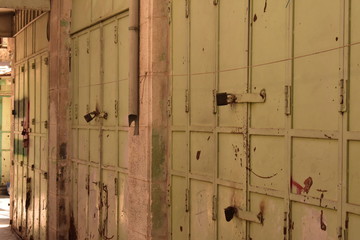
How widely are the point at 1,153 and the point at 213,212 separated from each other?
1446 cm

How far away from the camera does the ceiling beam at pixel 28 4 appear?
847cm

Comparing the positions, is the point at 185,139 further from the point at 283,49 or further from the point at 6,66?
the point at 6,66

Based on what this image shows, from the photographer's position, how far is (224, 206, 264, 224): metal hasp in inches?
159

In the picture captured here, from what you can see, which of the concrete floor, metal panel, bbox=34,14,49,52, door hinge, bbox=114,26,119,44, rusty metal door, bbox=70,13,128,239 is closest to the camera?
rusty metal door, bbox=70,13,128,239

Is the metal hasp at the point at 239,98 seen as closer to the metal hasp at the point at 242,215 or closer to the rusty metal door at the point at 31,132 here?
the metal hasp at the point at 242,215

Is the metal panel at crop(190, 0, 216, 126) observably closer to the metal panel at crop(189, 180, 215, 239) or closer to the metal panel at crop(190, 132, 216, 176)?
the metal panel at crop(190, 132, 216, 176)

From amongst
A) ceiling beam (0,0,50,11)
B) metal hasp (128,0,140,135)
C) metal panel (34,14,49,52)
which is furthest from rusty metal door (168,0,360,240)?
metal panel (34,14,49,52)

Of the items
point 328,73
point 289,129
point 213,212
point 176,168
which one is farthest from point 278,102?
point 176,168

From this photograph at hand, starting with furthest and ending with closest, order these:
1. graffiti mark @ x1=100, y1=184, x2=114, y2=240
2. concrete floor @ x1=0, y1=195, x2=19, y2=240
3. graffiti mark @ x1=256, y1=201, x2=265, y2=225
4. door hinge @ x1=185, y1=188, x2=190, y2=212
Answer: concrete floor @ x1=0, y1=195, x2=19, y2=240, graffiti mark @ x1=100, y1=184, x2=114, y2=240, door hinge @ x1=185, y1=188, x2=190, y2=212, graffiti mark @ x1=256, y1=201, x2=265, y2=225

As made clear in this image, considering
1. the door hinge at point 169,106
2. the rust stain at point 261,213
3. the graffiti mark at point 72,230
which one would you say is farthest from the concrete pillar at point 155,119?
the graffiti mark at point 72,230

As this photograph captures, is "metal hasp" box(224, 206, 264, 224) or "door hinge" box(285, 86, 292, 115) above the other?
"door hinge" box(285, 86, 292, 115)

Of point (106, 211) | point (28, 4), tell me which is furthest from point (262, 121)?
point (28, 4)

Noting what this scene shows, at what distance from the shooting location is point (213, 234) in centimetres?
463

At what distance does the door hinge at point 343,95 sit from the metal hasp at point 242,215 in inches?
46.0
